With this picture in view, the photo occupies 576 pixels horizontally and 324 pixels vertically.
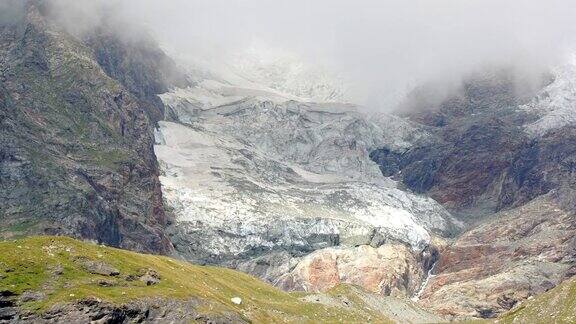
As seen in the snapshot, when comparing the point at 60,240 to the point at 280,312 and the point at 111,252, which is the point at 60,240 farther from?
the point at 280,312

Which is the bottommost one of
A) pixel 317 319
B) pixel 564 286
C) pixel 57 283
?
pixel 317 319

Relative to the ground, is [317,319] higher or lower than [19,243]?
lower

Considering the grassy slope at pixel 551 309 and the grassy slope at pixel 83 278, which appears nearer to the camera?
the grassy slope at pixel 83 278

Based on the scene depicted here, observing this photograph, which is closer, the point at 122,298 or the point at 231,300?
the point at 122,298

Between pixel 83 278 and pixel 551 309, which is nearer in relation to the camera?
pixel 83 278

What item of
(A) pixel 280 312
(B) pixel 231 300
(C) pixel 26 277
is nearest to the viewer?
(C) pixel 26 277

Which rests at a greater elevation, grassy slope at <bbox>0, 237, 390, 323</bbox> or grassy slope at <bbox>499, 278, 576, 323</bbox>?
grassy slope at <bbox>499, 278, 576, 323</bbox>

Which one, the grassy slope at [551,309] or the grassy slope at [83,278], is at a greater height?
the grassy slope at [551,309]

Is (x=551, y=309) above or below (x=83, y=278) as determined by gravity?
above

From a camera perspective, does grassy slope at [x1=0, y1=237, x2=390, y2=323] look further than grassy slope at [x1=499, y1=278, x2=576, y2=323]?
No

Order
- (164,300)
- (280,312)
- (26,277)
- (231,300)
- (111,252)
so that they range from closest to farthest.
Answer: (26,277) → (164,300) → (111,252) → (231,300) → (280,312)

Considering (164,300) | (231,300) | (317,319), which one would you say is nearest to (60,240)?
(164,300)
